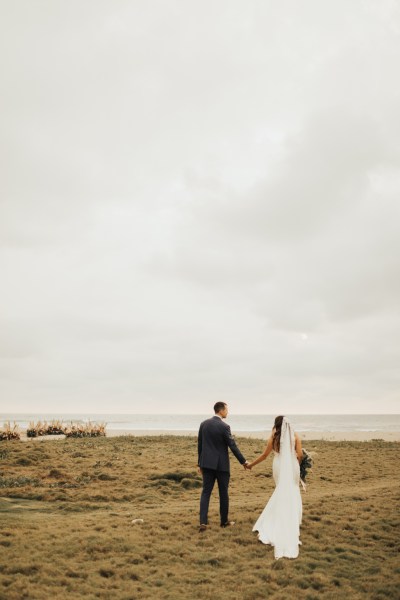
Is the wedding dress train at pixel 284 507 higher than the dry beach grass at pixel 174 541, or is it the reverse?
the wedding dress train at pixel 284 507

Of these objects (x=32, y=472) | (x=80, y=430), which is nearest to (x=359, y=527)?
(x=32, y=472)

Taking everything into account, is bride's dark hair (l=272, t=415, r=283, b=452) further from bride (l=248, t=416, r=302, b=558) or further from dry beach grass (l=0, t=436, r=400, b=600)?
dry beach grass (l=0, t=436, r=400, b=600)

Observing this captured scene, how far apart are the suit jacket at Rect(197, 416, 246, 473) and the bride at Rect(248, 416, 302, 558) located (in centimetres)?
92

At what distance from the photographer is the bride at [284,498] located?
9.30 metres

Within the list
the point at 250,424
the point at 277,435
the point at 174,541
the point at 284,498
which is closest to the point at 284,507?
the point at 284,498

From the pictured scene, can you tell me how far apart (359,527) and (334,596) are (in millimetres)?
3942

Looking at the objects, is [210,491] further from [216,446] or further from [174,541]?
[174,541]

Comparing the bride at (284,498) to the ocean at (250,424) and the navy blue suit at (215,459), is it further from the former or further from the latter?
the ocean at (250,424)

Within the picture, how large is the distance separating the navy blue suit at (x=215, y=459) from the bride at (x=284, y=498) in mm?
894

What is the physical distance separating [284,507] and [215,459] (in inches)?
69.4

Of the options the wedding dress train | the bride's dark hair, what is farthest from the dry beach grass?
the bride's dark hair

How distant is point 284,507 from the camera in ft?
31.5

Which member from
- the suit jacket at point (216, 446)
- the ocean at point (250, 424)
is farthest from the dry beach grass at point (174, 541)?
the ocean at point (250, 424)

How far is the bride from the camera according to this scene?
9297 mm
